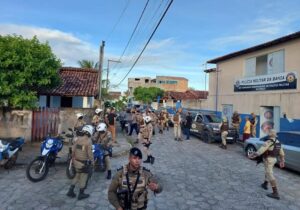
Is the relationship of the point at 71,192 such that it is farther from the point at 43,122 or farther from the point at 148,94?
the point at 148,94

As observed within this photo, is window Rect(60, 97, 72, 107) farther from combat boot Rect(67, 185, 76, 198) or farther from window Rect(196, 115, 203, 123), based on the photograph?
combat boot Rect(67, 185, 76, 198)

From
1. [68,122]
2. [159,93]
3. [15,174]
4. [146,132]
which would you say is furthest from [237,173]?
[159,93]

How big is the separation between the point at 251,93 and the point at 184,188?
13.1 meters

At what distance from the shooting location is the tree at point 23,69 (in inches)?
499

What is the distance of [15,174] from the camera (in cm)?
854

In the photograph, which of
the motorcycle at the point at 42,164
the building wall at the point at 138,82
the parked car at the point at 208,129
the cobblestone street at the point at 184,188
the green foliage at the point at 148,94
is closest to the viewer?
the cobblestone street at the point at 184,188

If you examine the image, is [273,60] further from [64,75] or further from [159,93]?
[159,93]

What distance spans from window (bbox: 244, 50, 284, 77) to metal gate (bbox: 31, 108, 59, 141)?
1276 centimetres

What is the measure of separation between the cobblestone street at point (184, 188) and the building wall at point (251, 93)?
19.6 feet

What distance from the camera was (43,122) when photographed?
46.2 ft

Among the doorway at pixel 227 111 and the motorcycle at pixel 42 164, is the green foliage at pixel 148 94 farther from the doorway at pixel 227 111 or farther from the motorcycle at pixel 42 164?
the motorcycle at pixel 42 164

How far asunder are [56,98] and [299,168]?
16395mm

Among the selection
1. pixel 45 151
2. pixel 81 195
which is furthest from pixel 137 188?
pixel 45 151

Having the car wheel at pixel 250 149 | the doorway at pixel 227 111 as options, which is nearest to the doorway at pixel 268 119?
the doorway at pixel 227 111
